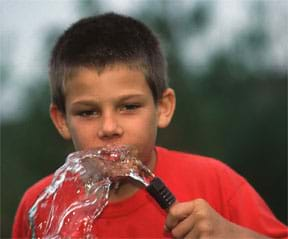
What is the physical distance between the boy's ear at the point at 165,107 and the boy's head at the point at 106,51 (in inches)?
1.2

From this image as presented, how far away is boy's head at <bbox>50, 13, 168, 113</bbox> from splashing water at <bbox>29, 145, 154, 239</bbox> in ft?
0.83

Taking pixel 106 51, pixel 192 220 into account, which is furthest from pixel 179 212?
pixel 106 51

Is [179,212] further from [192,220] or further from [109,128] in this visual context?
[109,128]

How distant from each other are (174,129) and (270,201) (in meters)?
2.49

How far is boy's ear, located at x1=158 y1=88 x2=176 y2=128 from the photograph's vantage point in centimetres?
259

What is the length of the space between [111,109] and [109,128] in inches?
3.1

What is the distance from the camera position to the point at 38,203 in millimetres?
2574

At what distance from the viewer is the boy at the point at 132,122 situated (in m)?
2.31

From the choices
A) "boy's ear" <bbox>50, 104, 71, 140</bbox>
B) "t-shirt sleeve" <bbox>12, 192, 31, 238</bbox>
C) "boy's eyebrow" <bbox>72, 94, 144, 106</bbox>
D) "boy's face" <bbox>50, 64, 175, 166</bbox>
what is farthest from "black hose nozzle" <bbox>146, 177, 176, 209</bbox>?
"t-shirt sleeve" <bbox>12, 192, 31, 238</bbox>

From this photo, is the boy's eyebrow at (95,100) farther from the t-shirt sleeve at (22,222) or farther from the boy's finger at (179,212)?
the t-shirt sleeve at (22,222)

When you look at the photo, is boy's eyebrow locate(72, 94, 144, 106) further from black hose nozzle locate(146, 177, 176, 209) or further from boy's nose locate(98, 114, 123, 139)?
black hose nozzle locate(146, 177, 176, 209)

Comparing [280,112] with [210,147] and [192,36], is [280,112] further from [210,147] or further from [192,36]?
[192,36]

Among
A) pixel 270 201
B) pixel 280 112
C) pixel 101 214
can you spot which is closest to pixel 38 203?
pixel 101 214

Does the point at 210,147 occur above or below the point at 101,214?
below
